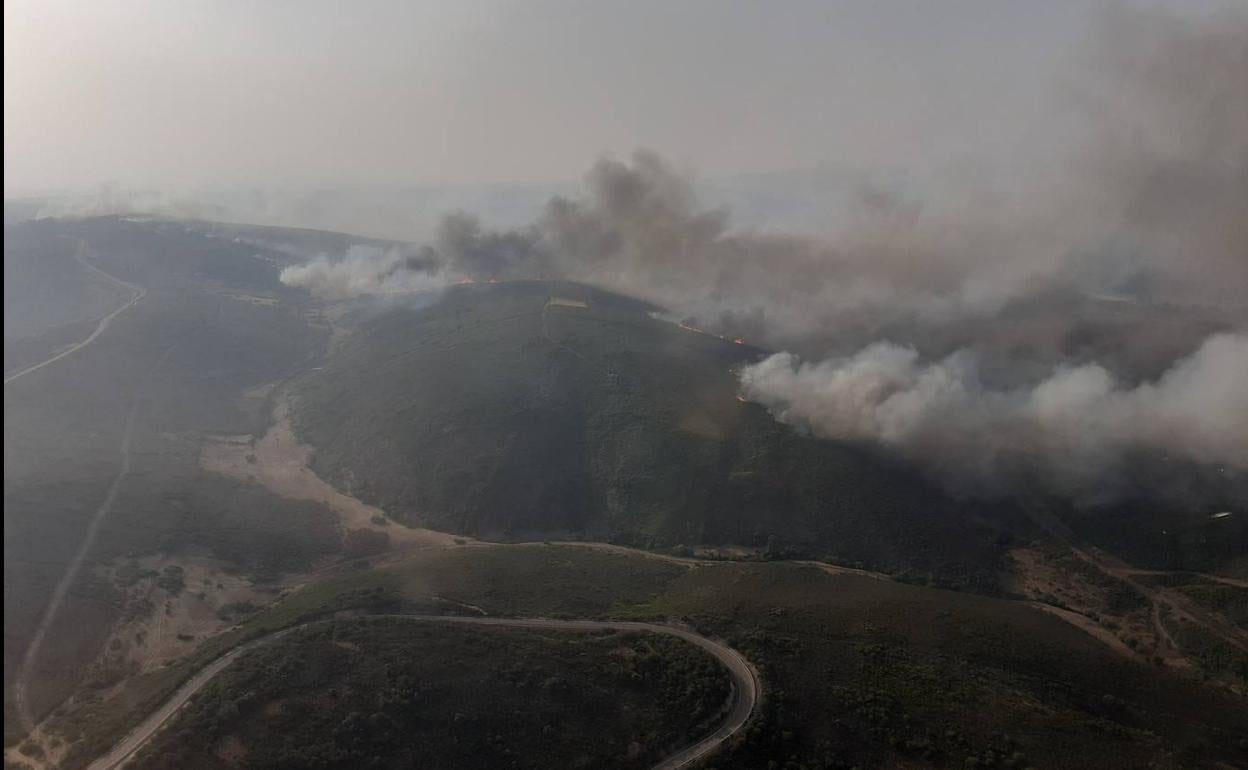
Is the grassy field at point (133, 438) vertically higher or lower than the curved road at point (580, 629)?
higher

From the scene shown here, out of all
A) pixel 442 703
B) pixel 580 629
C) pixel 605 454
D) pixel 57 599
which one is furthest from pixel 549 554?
pixel 57 599

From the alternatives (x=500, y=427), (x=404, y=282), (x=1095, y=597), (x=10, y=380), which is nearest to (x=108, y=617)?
(x=10, y=380)

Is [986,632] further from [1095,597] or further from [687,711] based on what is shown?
[687,711]

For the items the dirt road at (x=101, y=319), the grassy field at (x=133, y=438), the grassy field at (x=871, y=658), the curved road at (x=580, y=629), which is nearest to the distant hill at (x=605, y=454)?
the grassy field at (x=871, y=658)

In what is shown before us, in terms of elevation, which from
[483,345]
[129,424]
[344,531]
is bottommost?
[344,531]

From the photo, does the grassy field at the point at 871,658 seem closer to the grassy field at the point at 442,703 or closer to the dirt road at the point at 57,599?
the grassy field at the point at 442,703

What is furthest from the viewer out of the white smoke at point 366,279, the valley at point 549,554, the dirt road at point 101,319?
the white smoke at point 366,279
